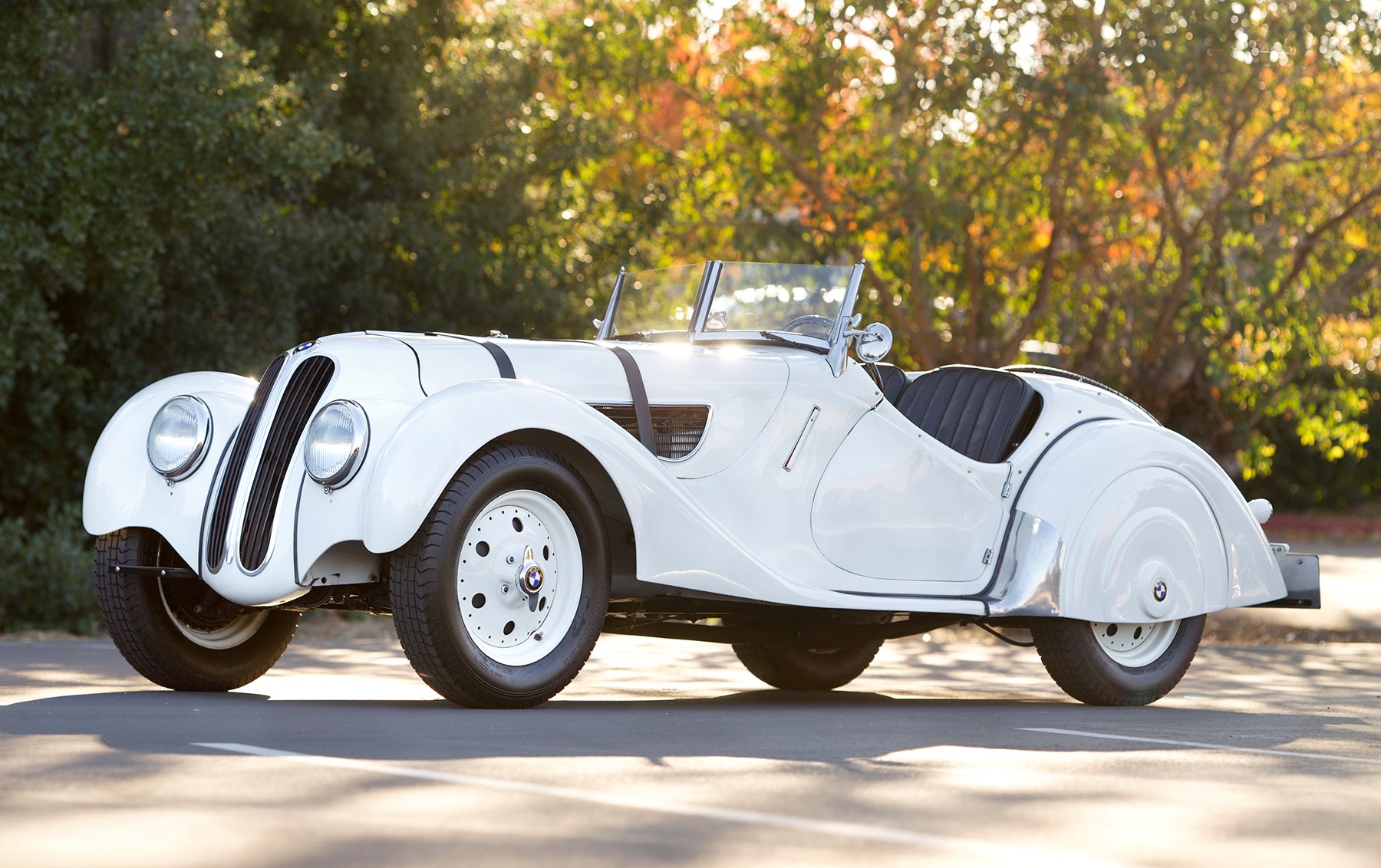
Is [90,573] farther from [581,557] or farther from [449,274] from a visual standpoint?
[581,557]

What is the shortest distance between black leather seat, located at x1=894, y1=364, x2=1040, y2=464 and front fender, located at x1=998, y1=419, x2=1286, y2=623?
261mm

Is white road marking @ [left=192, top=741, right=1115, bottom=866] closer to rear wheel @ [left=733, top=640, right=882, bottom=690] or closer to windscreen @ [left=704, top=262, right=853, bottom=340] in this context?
windscreen @ [left=704, top=262, right=853, bottom=340]

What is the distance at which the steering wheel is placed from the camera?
26.1 ft

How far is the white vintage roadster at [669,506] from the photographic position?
249 inches

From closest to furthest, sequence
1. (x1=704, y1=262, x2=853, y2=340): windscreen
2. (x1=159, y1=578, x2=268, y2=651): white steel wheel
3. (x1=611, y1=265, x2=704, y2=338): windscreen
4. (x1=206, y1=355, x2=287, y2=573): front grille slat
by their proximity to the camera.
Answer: (x1=206, y1=355, x2=287, y2=573): front grille slat, (x1=159, y1=578, x2=268, y2=651): white steel wheel, (x1=704, y1=262, x2=853, y2=340): windscreen, (x1=611, y1=265, x2=704, y2=338): windscreen

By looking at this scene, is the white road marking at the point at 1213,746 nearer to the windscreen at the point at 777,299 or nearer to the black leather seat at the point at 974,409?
the black leather seat at the point at 974,409

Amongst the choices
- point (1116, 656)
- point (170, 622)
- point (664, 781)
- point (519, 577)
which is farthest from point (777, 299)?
point (664, 781)

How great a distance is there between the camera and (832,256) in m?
15.3

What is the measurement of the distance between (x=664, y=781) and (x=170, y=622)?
305cm

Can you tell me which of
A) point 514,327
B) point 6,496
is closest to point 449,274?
point 514,327

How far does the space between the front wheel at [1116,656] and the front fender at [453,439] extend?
2322 mm

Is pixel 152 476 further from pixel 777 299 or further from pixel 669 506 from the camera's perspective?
pixel 777 299

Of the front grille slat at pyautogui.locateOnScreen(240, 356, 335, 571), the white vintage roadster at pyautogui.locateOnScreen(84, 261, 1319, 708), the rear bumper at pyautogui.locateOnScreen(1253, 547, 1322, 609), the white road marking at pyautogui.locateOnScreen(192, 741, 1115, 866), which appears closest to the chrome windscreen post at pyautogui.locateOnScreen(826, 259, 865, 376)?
the white vintage roadster at pyautogui.locateOnScreen(84, 261, 1319, 708)

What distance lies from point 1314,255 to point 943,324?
3.34m
